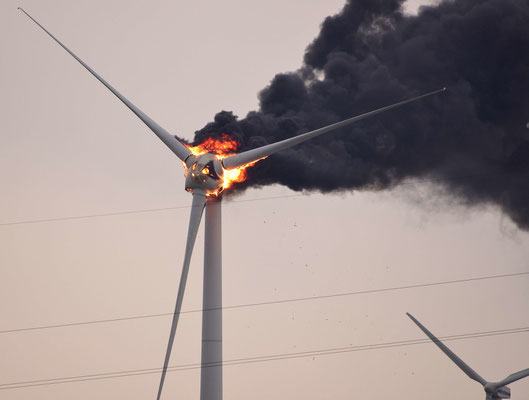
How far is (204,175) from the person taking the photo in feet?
188

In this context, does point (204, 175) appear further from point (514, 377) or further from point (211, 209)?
point (514, 377)

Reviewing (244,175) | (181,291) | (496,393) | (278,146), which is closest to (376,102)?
(244,175)

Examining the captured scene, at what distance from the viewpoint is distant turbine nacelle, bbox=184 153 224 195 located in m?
57.5

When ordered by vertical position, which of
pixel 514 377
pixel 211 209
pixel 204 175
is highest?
pixel 204 175

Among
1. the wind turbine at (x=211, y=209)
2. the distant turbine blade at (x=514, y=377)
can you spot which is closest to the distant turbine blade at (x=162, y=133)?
the wind turbine at (x=211, y=209)

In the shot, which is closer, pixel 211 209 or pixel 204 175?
pixel 204 175

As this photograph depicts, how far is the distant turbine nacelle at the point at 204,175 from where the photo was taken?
189 ft

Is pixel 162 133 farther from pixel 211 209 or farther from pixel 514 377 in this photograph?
pixel 514 377

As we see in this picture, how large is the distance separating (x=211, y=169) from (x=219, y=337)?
12950mm

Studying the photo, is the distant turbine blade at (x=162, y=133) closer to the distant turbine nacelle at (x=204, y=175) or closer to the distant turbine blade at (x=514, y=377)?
the distant turbine nacelle at (x=204, y=175)

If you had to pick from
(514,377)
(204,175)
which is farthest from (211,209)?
(514,377)

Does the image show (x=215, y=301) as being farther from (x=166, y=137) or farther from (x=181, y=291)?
(x=166, y=137)

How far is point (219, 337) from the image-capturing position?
6053cm

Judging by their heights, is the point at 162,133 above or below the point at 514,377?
above
